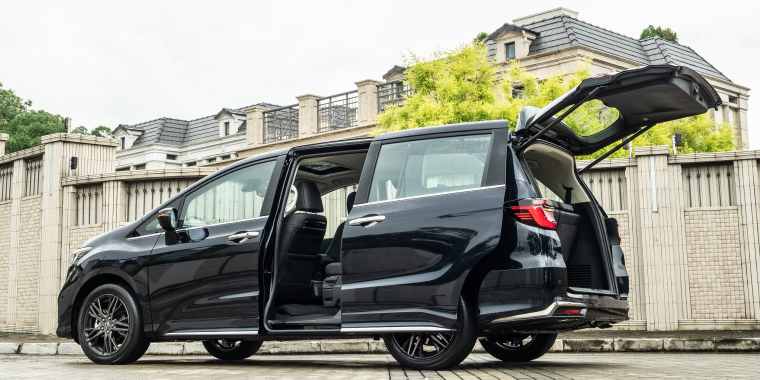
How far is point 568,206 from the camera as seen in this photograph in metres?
6.13

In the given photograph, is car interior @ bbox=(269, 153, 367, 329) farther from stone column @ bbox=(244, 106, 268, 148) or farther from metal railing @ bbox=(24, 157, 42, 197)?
stone column @ bbox=(244, 106, 268, 148)

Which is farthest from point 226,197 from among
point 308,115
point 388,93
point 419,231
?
point 308,115

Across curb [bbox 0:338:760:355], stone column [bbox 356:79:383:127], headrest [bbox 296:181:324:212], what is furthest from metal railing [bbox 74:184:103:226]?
stone column [bbox 356:79:383:127]

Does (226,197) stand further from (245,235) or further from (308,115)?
(308,115)

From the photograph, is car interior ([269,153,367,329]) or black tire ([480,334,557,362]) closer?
car interior ([269,153,367,329])

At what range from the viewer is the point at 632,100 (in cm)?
577

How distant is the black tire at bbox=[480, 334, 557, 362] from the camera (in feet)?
22.0

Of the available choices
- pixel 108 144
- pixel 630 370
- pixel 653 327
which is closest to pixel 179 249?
pixel 630 370

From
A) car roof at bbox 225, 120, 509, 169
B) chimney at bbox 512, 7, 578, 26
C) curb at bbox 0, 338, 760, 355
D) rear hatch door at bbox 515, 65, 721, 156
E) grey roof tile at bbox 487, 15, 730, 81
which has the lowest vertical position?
curb at bbox 0, 338, 760, 355

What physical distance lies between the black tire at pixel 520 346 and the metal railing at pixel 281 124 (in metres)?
31.9

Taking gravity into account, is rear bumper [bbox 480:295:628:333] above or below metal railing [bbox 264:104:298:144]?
below

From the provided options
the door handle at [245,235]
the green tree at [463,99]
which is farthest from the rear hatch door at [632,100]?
the green tree at [463,99]

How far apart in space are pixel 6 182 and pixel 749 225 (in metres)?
12.7

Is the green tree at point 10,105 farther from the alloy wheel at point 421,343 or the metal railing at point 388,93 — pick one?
the alloy wheel at point 421,343
